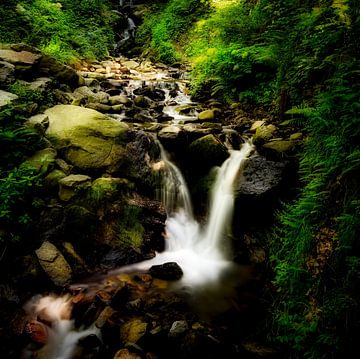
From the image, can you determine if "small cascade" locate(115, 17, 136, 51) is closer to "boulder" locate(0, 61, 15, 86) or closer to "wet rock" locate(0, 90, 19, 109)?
"boulder" locate(0, 61, 15, 86)

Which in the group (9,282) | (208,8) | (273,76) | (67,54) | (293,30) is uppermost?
(208,8)

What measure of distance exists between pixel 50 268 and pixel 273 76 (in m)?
7.21

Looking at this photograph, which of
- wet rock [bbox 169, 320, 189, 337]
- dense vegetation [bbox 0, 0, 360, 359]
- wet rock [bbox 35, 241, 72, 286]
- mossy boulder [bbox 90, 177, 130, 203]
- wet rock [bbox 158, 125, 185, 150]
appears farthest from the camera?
wet rock [bbox 158, 125, 185, 150]

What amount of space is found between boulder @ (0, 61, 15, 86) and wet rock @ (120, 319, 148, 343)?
5634mm

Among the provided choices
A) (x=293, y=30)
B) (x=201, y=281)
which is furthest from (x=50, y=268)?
(x=293, y=30)

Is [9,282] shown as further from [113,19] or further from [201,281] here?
[113,19]

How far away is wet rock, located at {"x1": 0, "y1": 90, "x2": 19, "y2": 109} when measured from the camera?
5625 millimetres

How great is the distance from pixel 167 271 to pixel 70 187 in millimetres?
2208

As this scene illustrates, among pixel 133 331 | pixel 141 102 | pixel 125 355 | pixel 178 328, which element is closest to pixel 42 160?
pixel 133 331

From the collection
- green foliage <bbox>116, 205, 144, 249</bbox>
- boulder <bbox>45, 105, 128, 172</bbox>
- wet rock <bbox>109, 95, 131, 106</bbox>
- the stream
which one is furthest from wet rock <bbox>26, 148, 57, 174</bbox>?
wet rock <bbox>109, 95, 131, 106</bbox>

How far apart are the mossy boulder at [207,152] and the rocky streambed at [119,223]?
0.9 inches

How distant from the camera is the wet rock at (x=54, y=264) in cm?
452

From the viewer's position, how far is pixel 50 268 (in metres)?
4.54

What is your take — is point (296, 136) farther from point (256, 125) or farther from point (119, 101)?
point (119, 101)
